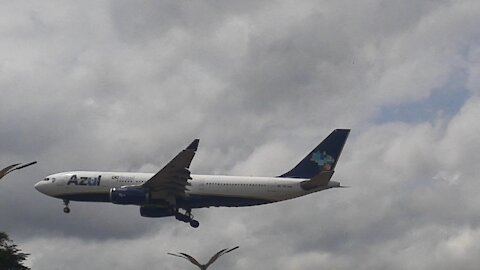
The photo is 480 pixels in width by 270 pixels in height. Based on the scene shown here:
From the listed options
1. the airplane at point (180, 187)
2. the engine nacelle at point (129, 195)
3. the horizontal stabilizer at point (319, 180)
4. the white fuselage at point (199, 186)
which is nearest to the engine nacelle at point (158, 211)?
the airplane at point (180, 187)

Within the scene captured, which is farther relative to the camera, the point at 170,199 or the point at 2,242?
the point at 170,199

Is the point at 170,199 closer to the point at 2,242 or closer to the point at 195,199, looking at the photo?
the point at 195,199

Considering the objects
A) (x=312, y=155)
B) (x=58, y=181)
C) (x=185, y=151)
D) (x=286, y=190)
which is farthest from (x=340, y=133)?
(x=58, y=181)

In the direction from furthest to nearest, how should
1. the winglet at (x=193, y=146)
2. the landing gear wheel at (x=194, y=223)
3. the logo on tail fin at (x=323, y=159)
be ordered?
the landing gear wheel at (x=194, y=223), the logo on tail fin at (x=323, y=159), the winglet at (x=193, y=146)

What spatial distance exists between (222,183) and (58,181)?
22.7m

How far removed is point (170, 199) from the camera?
138 metres

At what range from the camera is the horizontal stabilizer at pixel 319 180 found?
5069 inches

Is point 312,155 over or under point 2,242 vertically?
over

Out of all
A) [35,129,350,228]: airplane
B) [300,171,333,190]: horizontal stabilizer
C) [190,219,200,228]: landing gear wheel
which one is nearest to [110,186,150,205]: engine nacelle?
[35,129,350,228]: airplane

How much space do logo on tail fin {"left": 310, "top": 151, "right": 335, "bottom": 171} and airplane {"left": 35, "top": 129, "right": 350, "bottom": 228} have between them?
0.14 m

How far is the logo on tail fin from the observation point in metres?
142

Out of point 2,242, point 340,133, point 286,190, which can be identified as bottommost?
point 2,242

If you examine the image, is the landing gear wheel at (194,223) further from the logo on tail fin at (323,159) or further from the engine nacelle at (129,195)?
the logo on tail fin at (323,159)

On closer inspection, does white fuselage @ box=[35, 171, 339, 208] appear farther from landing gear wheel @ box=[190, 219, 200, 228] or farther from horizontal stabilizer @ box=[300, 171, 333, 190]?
landing gear wheel @ box=[190, 219, 200, 228]
